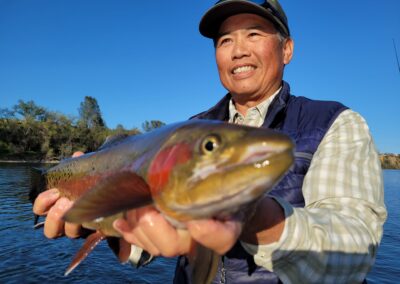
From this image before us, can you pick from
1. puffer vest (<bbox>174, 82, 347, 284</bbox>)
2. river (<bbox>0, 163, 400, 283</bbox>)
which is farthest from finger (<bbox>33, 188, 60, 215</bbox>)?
river (<bbox>0, 163, 400, 283</bbox>)

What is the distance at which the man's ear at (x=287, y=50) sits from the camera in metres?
3.80

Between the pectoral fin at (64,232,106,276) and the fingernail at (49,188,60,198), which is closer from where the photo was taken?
the pectoral fin at (64,232,106,276)

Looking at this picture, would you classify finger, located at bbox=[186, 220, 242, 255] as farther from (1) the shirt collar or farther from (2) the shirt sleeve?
(1) the shirt collar

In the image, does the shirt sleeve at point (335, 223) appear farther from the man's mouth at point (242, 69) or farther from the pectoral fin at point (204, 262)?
the man's mouth at point (242, 69)

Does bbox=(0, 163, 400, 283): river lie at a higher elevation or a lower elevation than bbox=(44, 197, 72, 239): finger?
lower

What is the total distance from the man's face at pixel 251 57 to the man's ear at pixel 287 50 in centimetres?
7

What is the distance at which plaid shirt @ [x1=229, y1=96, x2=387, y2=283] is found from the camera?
1.74 metres

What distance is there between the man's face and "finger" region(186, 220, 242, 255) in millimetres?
2282

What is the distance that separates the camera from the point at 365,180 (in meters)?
A: 2.27

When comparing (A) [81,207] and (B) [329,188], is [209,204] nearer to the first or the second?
(A) [81,207]

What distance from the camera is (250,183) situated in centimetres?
135

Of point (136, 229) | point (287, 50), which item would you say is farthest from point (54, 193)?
point (287, 50)

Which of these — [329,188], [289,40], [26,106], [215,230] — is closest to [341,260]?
[329,188]

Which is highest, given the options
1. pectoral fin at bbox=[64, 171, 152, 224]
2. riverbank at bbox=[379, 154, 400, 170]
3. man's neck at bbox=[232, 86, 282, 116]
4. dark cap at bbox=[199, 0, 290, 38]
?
dark cap at bbox=[199, 0, 290, 38]
